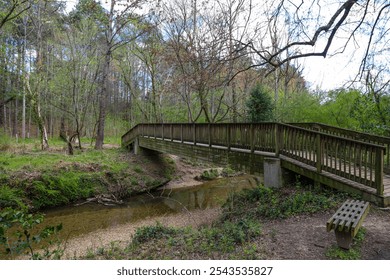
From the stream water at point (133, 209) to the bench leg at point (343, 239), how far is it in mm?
4169

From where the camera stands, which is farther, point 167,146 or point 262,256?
point 167,146

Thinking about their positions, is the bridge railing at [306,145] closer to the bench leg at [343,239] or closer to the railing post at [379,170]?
the railing post at [379,170]

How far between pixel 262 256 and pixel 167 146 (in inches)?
366

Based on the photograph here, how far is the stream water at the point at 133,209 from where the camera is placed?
833cm

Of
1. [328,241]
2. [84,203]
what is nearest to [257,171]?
[328,241]

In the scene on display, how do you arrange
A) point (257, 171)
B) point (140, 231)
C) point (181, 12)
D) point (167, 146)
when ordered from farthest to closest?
1. point (181, 12)
2. point (167, 146)
3. point (257, 171)
4. point (140, 231)

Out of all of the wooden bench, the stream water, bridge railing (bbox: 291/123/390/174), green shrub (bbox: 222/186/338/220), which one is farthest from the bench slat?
the stream water

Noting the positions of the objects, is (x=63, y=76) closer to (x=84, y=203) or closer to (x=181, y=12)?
(x=181, y=12)

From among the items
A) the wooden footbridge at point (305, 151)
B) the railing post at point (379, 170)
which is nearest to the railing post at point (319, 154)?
the wooden footbridge at point (305, 151)

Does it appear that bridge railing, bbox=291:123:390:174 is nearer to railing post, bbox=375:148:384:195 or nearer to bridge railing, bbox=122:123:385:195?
bridge railing, bbox=122:123:385:195

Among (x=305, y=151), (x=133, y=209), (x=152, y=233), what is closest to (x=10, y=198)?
(x=133, y=209)

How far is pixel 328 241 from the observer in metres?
3.90

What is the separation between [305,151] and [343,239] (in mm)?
3202

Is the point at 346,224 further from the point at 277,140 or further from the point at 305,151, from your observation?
the point at 277,140
